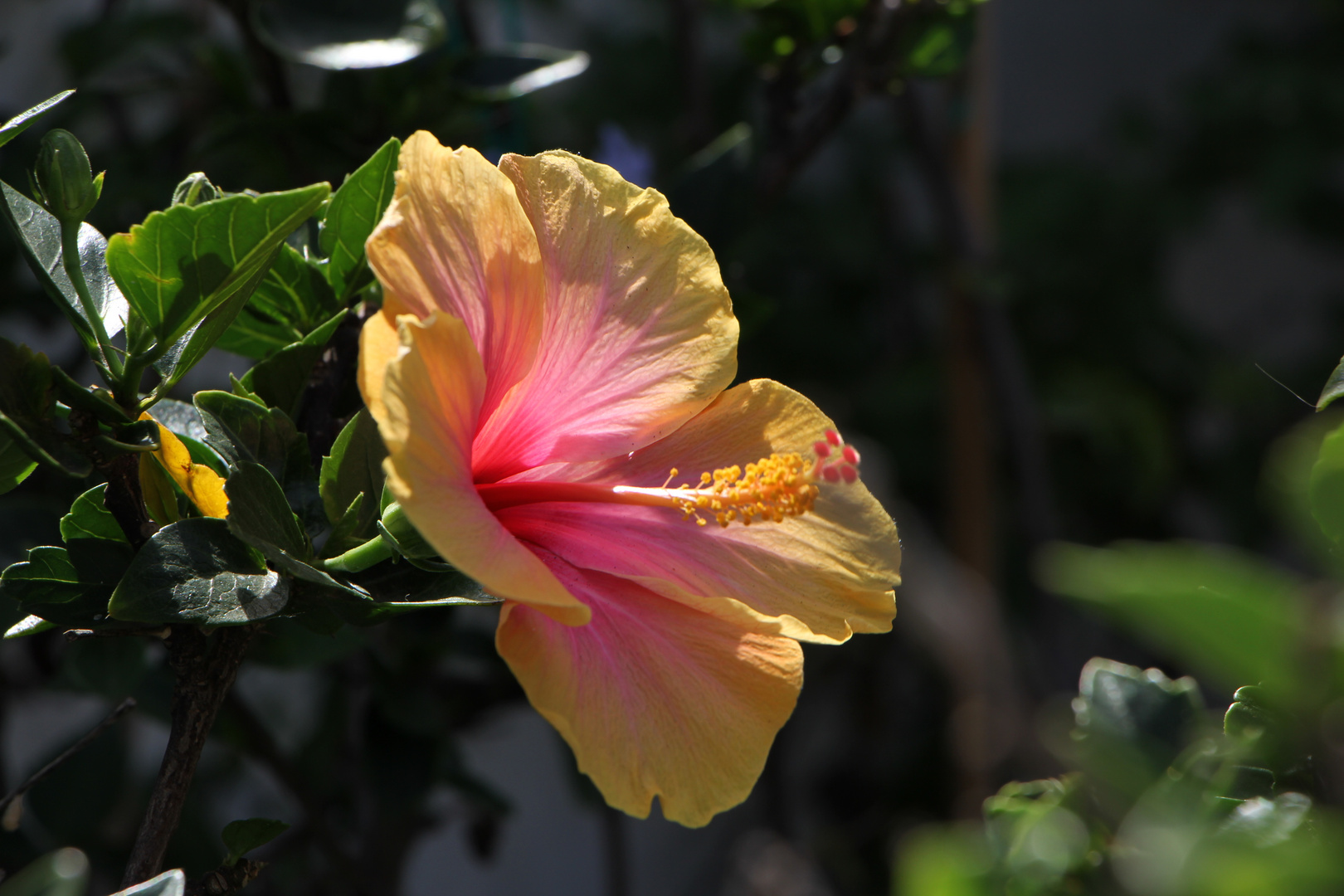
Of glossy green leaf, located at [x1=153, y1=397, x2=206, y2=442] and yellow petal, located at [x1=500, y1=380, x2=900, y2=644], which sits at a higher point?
glossy green leaf, located at [x1=153, y1=397, x2=206, y2=442]

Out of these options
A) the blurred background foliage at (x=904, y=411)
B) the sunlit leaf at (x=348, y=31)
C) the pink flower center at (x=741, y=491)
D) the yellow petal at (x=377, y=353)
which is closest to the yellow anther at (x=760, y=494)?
the pink flower center at (x=741, y=491)

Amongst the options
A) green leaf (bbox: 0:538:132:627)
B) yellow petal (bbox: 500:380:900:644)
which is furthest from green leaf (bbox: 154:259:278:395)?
yellow petal (bbox: 500:380:900:644)

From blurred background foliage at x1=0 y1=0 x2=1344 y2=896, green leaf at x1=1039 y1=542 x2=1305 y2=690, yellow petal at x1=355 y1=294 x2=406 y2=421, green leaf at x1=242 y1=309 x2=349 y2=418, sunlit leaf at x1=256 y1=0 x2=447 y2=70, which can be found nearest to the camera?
green leaf at x1=1039 y1=542 x2=1305 y2=690

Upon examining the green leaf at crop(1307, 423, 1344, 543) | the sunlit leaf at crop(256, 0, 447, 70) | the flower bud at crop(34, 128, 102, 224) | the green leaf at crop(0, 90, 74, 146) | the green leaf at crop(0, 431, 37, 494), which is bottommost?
the green leaf at crop(0, 431, 37, 494)

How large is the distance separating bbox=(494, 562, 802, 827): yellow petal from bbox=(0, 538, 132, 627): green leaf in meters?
0.23

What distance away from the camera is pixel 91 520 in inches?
24.1

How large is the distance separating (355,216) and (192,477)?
0.67 ft

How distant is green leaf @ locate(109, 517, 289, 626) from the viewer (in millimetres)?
548

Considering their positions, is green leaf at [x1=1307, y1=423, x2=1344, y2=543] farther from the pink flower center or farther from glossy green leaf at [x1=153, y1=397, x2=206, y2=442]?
glossy green leaf at [x1=153, y1=397, x2=206, y2=442]

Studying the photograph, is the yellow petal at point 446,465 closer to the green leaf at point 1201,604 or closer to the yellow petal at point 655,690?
the yellow petal at point 655,690

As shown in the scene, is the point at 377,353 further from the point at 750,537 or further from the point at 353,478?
the point at 750,537

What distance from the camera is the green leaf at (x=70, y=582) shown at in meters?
0.59

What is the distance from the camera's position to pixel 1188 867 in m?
0.31

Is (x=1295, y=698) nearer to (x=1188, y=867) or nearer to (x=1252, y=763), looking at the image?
(x=1188, y=867)
